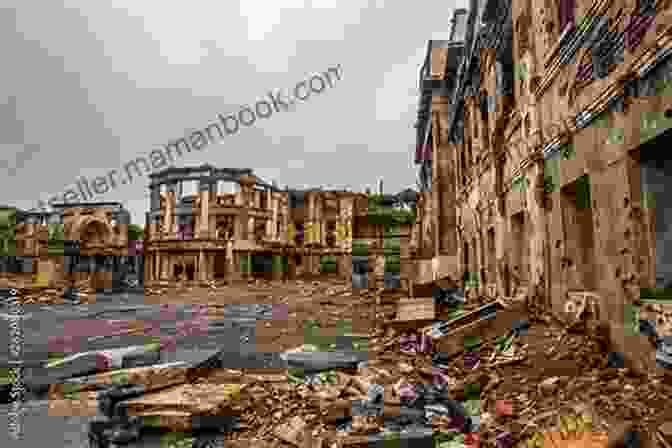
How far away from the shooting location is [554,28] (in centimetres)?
518

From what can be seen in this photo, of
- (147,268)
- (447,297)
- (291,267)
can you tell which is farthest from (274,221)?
(447,297)

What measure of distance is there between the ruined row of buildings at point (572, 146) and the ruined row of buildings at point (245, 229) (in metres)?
28.2

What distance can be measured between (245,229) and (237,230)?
2.47 ft

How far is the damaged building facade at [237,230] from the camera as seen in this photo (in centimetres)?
3466

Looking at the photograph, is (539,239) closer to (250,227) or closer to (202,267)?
(202,267)

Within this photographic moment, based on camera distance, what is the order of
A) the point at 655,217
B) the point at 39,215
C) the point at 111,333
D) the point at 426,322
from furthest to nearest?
the point at 39,215 < the point at 111,333 < the point at 426,322 < the point at 655,217

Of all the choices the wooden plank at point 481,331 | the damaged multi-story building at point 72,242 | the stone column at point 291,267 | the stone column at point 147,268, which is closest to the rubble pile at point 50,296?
the damaged multi-story building at point 72,242

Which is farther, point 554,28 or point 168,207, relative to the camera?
point 168,207

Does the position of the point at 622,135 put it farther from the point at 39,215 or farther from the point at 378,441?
the point at 39,215

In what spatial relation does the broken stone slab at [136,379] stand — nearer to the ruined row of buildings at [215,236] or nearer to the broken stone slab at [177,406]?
the broken stone slab at [177,406]

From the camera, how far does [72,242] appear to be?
3834 centimetres

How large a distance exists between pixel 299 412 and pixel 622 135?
12.3 ft

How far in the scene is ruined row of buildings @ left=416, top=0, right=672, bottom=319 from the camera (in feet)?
10.4

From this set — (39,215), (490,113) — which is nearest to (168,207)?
(39,215)
